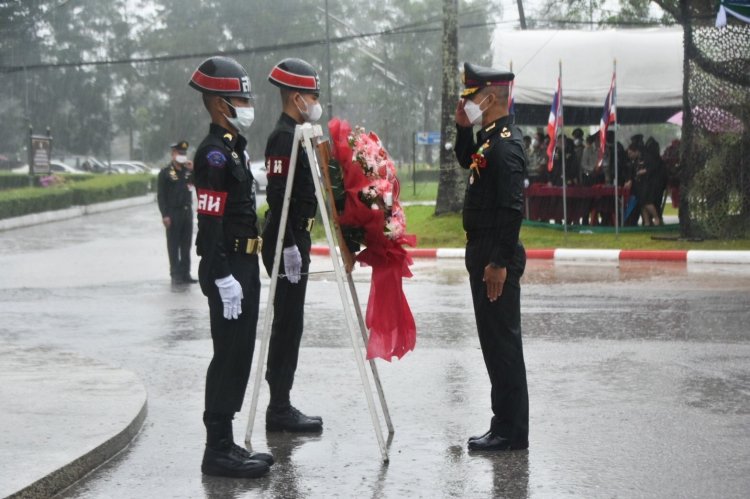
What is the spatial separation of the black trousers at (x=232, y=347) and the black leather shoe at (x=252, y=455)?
0.63ft

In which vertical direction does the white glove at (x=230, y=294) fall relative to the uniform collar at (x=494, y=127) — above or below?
below

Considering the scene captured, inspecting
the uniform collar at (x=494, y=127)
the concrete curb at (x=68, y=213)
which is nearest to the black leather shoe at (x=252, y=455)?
the uniform collar at (x=494, y=127)

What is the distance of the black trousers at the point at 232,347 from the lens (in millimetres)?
6164

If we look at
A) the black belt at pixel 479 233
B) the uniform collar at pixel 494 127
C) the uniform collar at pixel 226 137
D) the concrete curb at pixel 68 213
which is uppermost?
the uniform collar at pixel 494 127

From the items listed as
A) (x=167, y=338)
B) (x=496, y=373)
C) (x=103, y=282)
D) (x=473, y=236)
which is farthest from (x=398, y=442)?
(x=103, y=282)

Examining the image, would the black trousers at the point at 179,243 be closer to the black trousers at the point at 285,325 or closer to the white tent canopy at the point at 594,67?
the white tent canopy at the point at 594,67

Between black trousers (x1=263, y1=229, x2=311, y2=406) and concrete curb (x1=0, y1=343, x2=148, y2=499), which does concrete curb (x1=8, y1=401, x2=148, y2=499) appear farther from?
black trousers (x1=263, y1=229, x2=311, y2=406)

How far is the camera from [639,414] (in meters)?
7.33

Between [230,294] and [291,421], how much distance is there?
1.35m

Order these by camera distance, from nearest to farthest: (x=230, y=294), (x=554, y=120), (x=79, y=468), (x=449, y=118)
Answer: (x=230, y=294) < (x=79, y=468) < (x=554, y=120) < (x=449, y=118)

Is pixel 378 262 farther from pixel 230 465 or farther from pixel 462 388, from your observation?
pixel 462 388

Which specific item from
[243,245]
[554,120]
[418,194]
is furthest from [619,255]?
[418,194]

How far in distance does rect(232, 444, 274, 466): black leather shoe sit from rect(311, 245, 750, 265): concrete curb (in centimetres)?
1244

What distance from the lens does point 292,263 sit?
22.3ft
